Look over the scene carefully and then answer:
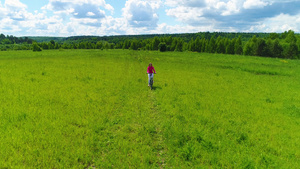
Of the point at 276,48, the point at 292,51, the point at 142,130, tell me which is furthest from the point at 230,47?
the point at 142,130

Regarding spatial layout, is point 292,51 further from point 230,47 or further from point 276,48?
point 230,47

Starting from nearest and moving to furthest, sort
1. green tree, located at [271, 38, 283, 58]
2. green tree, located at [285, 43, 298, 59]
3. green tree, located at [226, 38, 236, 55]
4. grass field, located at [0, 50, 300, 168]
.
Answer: grass field, located at [0, 50, 300, 168], green tree, located at [285, 43, 298, 59], green tree, located at [271, 38, 283, 58], green tree, located at [226, 38, 236, 55]

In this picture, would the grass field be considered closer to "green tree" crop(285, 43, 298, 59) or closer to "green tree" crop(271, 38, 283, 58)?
"green tree" crop(271, 38, 283, 58)

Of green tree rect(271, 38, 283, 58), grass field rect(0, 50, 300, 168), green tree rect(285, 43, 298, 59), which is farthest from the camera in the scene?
green tree rect(271, 38, 283, 58)

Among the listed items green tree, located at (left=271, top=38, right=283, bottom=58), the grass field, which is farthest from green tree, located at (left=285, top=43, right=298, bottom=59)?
the grass field

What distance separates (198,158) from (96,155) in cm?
409

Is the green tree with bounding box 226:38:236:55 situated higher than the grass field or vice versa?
the green tree with bounding box 226:38:236:55

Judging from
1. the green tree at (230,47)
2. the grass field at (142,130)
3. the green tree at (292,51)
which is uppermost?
the green tree at (230,47)

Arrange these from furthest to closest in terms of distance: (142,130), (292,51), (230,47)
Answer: (230,47) < (292,51) < (142,130)

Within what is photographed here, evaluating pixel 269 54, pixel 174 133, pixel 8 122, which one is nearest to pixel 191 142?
pixel 174 133

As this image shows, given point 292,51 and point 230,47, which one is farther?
point 230,47

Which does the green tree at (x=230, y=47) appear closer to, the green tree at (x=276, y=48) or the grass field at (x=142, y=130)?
the green tree at (x=276, y=48)

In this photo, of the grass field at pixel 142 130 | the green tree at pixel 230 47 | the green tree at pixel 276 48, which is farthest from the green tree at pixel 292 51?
the grass field at pixel 142 130

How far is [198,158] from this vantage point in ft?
20.9
